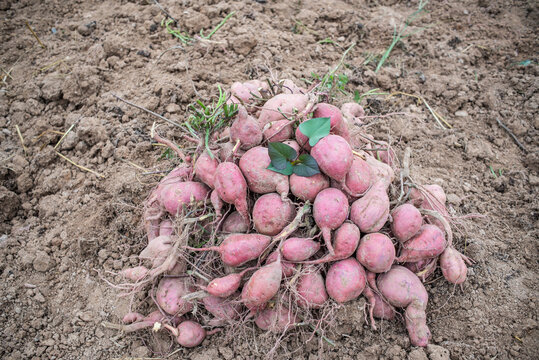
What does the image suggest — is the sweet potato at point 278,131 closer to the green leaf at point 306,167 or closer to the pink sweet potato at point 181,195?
the green leaf at point 306,167

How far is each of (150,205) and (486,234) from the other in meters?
2.05

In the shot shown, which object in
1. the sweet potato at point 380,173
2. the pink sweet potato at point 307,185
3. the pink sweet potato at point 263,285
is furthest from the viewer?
the sweet potato at point 380,173

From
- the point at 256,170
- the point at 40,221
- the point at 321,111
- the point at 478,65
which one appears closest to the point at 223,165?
the point at 256,170

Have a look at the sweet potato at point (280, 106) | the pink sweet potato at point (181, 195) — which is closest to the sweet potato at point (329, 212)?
the sweet potato at point (280, 106)

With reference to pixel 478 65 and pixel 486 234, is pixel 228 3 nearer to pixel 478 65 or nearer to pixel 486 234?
pixel 478 65

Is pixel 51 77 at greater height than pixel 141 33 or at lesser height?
lesser

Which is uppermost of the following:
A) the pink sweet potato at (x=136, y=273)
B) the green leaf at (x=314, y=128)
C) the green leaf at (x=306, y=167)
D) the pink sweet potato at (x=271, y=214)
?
the green leaf at (x=314, y=128)

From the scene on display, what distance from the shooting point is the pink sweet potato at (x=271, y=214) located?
1.67 meters

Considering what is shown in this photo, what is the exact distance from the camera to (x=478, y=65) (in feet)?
10.8

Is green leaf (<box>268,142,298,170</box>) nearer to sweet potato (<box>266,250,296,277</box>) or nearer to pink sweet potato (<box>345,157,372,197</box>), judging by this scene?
pink sweet potato (<box>345,157,372,197</box>)

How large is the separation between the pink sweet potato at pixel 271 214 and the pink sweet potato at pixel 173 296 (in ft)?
1.67

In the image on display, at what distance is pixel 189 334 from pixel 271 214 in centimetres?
75

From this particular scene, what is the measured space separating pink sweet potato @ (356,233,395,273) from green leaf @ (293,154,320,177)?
1.32 ft

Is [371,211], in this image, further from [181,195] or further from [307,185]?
[181,195]
